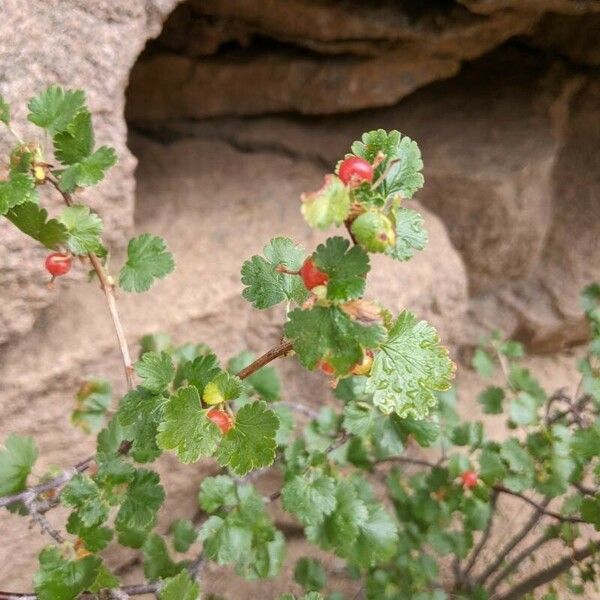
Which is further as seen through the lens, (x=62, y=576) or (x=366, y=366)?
(x=62, y=576)

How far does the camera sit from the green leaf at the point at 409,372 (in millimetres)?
537

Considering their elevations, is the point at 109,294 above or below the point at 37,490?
above

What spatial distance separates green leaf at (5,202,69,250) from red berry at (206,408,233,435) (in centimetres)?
24

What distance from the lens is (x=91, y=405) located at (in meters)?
1.05

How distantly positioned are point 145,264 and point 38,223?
150 mm

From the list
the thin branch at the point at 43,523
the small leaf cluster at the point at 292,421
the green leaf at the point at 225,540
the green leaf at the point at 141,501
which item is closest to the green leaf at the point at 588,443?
the small leaf cluster at the point at 292,421

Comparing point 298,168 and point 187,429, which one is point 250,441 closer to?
point 187,429

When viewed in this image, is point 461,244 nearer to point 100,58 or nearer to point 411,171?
point 100,58

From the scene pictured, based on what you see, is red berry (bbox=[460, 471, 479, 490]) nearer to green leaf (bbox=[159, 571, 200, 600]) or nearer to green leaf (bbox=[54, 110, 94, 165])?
green leaf (bbox=[159, 571, 200, 600])

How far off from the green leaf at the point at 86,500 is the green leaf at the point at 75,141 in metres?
0.35

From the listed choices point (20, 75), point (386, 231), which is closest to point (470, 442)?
point (386, 231)

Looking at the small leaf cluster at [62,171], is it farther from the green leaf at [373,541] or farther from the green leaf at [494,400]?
the green leaf at [494,400]

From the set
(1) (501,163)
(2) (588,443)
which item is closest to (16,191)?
(2) (588,443)

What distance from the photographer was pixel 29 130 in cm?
96
